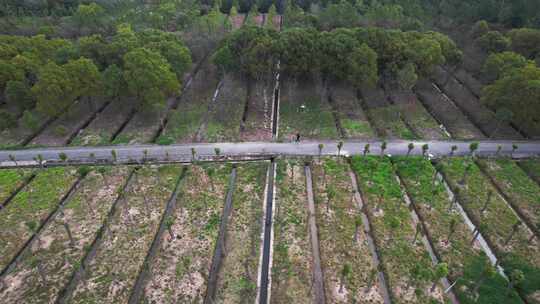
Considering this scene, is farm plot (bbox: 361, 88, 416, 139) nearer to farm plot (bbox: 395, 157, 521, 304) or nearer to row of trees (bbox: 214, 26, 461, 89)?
row of trees (bbox: 214, 26, 461, 89)

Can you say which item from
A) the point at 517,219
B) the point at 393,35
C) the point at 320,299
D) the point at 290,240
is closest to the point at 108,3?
the point at 393,35

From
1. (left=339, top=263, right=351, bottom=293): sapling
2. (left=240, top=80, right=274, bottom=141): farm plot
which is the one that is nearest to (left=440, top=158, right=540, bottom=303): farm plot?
(left=339, top=263, right=351, bottom=293): sapling

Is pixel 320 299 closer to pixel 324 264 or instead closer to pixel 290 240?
pixel 324 264

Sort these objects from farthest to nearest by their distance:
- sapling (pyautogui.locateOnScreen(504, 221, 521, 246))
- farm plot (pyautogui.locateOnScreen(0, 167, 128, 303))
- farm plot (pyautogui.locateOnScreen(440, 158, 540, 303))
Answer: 1. sapling (pyautogui.locateOnScreen(504, 221, 521, 246))
2. farm plot (pyautogui.locateOnScreen(440, 158, 540, 303))
3. farm plot (pyautogui.locateOnScreen(0, 167, 128, 303))

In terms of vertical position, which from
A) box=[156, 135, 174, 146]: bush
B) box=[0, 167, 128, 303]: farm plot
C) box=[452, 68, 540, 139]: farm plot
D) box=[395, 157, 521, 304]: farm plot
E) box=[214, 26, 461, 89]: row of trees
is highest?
box=[214, 26, 461, 89]: row of trees

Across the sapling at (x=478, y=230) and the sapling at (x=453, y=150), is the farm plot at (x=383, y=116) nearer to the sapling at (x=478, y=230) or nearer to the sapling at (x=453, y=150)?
the sapling at (x=453, y=150)

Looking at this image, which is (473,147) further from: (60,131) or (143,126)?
(60,131)

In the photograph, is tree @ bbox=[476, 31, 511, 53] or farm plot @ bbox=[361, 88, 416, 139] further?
tree @ bbox=[476, 31, 511, 53]

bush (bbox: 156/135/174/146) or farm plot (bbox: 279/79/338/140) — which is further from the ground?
farm plot (bbox: 279/79/338/140)
